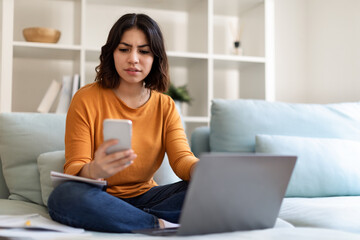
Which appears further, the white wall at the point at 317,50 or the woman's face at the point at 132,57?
the white wall at the point at 317,50

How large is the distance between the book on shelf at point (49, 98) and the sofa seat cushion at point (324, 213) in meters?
1.60

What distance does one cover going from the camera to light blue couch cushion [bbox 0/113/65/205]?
68.4 inches

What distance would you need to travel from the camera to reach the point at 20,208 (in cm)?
154

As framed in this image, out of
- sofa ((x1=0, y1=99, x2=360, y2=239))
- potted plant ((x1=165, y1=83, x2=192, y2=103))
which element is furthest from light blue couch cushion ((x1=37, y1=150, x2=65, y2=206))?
potted plant ((x1=165, y1=83, x2=192, y2=103))

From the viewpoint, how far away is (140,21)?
1.56m

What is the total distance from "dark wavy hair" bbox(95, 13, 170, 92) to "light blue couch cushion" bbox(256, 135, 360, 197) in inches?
22.4

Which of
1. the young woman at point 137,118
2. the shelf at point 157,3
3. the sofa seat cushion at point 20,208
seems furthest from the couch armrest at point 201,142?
the shelf at point 157,3

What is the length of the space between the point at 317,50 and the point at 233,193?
260 cm

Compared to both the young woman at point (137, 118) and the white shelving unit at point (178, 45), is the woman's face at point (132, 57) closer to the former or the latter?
the young woman at point (137, 118)

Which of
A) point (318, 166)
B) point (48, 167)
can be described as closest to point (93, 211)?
point (48, 167)

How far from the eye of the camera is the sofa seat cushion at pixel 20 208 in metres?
1.48

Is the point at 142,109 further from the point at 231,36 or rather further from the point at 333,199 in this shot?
the point at 231,36

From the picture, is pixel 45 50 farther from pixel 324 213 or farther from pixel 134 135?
pixel 324 213

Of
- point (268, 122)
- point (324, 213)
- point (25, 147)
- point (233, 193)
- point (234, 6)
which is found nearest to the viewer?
point (233, 193)
